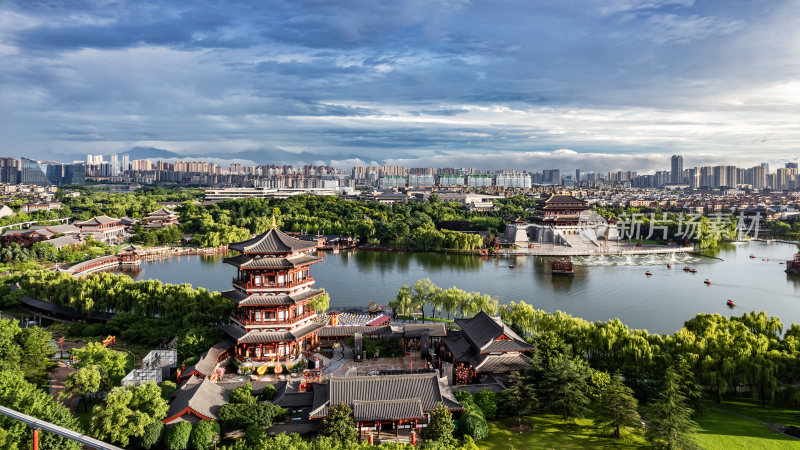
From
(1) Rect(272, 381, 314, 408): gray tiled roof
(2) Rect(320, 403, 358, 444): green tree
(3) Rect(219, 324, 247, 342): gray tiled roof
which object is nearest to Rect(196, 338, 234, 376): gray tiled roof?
(3) Rect(219, 324, 247, 342): gray tiled roof

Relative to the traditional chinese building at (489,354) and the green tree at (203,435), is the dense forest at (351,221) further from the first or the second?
the green tree at (203,435)

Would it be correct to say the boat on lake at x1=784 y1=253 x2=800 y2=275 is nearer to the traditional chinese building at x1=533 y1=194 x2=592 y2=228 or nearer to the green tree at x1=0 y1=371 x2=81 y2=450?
the traditional chinese building at x1=533 y1=194 x2=592 y2=228

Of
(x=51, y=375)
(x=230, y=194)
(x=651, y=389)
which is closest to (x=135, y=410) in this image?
(x=51, y=375)

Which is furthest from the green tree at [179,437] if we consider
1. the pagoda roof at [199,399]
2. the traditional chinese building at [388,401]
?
the traditional chinese building at [388,401]

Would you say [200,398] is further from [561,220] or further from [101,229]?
[561,220]

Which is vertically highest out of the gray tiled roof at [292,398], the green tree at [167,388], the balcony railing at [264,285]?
the balcony railing at [264,285]

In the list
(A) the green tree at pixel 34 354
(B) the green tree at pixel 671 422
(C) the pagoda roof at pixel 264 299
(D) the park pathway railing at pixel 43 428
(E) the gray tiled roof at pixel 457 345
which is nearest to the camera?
(D) the park pathway railing at pixel 43 428
